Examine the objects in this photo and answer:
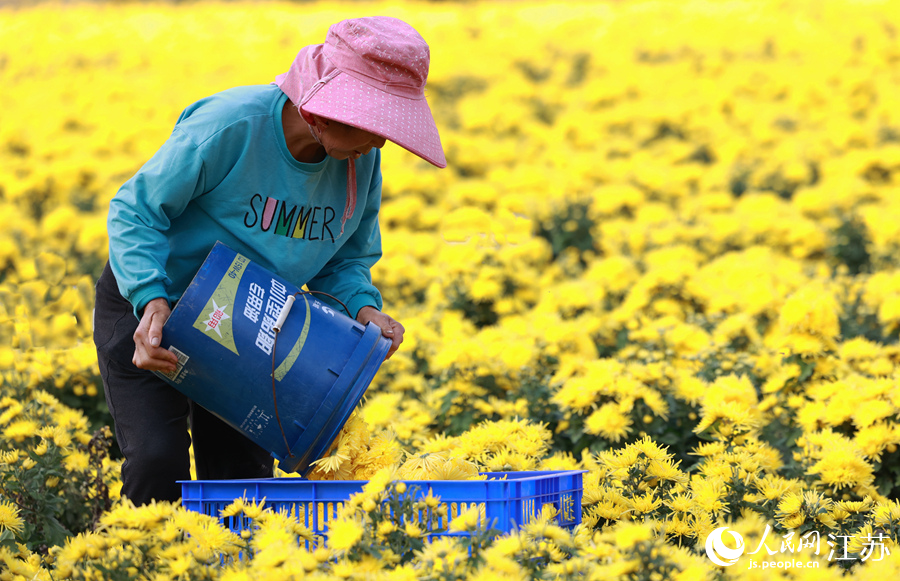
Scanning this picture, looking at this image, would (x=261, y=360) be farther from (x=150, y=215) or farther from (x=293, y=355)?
(x=150, y=215)

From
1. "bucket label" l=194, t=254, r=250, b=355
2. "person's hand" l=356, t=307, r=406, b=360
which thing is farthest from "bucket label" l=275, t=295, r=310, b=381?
"person's hand" l=356, t=307, r=406, b=360

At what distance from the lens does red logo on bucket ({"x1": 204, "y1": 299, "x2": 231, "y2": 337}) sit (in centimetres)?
189

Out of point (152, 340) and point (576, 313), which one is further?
point (576, 313)

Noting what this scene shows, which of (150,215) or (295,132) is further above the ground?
(295,132)

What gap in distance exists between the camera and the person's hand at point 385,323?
7.00 feet

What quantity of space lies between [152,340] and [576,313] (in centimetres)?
288

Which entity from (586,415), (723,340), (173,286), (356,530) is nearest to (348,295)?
(173,286)

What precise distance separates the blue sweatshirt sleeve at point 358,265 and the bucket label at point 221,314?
469 mm

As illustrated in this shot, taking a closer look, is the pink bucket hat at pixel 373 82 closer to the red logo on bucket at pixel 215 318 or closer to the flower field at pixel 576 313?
the red logo on bucket at pixel 215 318

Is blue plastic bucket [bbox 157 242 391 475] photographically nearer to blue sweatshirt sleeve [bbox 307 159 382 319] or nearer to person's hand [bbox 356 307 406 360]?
person's hand [bbox 356 307 406 360]

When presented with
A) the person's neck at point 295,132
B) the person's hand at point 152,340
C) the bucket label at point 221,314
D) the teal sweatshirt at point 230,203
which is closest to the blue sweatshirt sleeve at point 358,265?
the teal sweatshirt at point 230,203

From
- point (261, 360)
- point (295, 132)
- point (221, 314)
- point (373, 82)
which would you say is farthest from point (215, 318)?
point (373, 82)

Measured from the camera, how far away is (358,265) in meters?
2.42

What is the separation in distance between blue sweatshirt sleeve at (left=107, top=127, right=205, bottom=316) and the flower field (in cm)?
49
